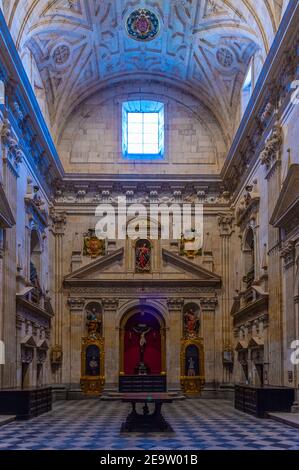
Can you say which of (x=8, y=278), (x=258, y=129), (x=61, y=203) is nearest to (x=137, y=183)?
(x=61, y=203)

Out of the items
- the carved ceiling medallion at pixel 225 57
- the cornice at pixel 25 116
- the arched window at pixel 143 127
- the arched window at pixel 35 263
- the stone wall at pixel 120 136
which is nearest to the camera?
the cornice at pixel 25 116

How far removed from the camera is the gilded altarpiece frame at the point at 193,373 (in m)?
32.0

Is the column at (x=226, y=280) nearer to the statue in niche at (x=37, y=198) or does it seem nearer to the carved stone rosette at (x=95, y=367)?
the carved stone rosette at (x=95, y=367)

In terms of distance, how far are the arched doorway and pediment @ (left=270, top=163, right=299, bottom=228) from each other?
11.9 meters

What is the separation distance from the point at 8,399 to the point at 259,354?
9.18 meters

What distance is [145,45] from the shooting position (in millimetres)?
31469

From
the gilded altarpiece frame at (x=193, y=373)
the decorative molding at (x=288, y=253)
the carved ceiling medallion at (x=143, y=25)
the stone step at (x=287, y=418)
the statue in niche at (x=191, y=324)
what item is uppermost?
the carved ceiling medallion at (x=143, y=25)

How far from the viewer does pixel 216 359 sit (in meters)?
32.3

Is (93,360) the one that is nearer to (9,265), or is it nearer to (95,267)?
(95,267)

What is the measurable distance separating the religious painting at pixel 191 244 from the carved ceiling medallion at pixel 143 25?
26.0 feet

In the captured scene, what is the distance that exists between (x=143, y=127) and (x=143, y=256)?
6017mm

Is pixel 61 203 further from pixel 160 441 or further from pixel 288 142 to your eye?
pixel 160 441

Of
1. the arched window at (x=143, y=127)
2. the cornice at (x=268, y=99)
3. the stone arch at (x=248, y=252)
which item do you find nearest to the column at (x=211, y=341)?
the stone arch at (x=248, y=252)

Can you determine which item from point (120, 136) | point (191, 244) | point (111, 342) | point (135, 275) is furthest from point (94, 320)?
point (120, 136)
